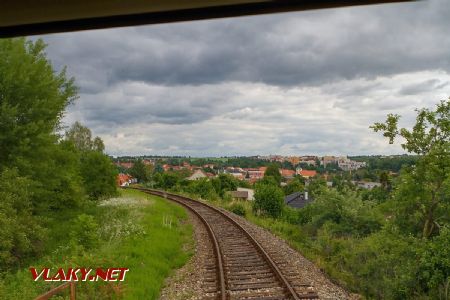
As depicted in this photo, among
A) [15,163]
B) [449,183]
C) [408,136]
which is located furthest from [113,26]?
[15,163]

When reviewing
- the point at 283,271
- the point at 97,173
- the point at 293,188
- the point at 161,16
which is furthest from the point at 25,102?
the point at 293,188

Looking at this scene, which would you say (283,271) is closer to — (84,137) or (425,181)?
(425,181)

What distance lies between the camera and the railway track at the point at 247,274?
7949 mm

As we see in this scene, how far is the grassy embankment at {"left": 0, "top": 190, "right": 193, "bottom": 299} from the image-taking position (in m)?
7.98

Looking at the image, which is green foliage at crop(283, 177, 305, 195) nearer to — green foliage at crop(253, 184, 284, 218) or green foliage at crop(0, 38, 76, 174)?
green foliage at crop(253, 184, 284, 218)

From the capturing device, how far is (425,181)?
10258 mm

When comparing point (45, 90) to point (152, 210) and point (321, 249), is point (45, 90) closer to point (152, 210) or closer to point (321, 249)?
point (152, 210)

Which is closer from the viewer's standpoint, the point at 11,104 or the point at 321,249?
the point at 321,249

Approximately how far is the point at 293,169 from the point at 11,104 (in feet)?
321

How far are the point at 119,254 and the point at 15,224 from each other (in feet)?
17.9

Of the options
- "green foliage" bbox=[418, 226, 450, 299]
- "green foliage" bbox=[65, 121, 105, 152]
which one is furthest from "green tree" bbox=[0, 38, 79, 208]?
"green foliage" bbox=[65, 121, 105, 152]

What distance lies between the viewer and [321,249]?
13641mm

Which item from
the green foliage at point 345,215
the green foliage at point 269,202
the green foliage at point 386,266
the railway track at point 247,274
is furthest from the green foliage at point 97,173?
the green foliage at point 386,266

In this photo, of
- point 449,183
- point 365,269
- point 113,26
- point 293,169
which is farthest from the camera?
point 293,169
